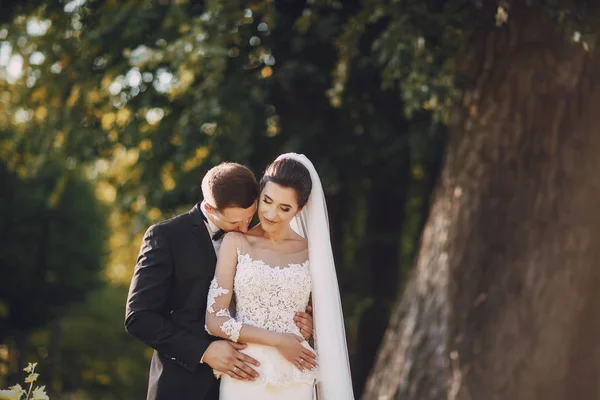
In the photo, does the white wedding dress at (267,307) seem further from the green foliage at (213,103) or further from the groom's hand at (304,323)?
the green foliage at (213,103)

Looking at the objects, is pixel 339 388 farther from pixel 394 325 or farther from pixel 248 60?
pixel 248 60

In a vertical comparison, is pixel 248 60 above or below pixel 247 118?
above

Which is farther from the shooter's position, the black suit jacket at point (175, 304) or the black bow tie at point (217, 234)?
the black bow tie at point (217, 234)

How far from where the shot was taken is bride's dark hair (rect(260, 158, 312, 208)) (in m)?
4.04

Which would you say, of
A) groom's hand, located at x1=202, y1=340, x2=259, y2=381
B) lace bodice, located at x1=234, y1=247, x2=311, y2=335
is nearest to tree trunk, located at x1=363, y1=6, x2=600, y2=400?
lace bodice, located at x1=234, y1=247, x2=311, y2=335

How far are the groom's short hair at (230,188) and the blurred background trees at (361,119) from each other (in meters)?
2.11

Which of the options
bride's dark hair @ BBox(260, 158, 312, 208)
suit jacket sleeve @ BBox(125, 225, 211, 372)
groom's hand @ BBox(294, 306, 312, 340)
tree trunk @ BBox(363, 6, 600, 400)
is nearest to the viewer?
suit jacket sleeve @ BBox(125, 225, 211, 372)

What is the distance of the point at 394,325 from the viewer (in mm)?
7785

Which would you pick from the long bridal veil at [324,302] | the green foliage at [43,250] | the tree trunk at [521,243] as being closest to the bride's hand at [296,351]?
the long bridal veil at [324,302]

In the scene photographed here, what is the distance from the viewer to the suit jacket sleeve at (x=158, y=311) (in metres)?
3.93

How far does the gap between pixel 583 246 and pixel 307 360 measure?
358 centimetres

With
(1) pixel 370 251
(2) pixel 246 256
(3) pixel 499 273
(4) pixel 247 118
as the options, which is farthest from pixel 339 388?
(1) pixel 370 251

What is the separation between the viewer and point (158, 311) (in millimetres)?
3990

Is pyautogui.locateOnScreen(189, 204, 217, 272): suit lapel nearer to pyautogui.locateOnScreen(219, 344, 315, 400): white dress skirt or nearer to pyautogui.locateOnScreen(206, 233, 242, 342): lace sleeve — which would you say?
pyautogui.locateOnScreen(206, 233, 242, 342): lace sleeve
